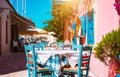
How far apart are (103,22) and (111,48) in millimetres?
3944

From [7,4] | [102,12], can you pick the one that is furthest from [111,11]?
[7,4]

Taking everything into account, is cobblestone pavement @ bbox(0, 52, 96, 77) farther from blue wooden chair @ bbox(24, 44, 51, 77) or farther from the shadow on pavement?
blue wooden chair @ bbox(24, 44, 51, 77)

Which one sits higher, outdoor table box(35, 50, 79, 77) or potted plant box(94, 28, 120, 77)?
potted plant box(94, 28, 120, 77)

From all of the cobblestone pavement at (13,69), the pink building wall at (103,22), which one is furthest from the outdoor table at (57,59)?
the cobblestone pavement at (13,69)

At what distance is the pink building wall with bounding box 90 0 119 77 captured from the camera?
7.92 metres

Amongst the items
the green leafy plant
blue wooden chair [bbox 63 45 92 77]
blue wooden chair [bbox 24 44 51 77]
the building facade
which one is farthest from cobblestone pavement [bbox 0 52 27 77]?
the building facade

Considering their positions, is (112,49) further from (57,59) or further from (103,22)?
(103,22)

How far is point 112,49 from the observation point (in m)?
5.28

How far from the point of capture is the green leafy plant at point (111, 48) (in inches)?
205

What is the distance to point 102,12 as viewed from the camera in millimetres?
9352

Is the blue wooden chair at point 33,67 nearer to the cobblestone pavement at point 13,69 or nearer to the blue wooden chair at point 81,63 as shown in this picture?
the blue wooden chair at point 81,63

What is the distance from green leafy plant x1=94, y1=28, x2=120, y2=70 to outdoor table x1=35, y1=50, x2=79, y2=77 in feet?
5.97

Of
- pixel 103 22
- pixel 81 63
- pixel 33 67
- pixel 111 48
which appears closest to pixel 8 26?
pixel 103 22

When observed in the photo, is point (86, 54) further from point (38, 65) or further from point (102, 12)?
point (102, 12)
